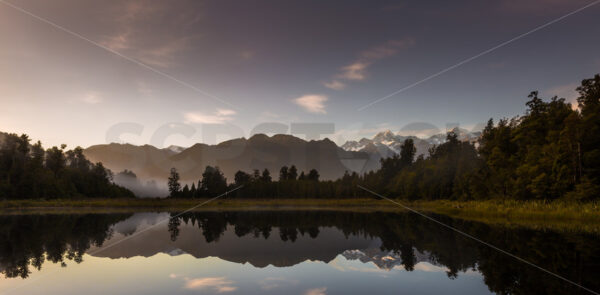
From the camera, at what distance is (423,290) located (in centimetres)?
1416

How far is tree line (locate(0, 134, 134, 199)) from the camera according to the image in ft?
376

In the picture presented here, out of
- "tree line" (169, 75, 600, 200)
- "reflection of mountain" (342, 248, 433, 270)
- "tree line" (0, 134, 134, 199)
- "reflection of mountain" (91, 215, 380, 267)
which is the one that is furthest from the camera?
"tree line" (0, 134, 134, 199)

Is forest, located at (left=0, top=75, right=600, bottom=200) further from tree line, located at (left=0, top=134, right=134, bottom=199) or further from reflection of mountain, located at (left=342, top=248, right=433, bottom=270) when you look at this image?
reflection of mountain, located at (left=342, top=248, right=433, bottom=270)

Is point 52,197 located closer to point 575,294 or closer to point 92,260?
point 92,260

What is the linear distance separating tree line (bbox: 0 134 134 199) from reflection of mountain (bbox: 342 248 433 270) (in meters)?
129

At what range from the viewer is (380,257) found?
2131 centimetres

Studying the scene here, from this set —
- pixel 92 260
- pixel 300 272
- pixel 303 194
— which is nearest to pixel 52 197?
pixel 303 194

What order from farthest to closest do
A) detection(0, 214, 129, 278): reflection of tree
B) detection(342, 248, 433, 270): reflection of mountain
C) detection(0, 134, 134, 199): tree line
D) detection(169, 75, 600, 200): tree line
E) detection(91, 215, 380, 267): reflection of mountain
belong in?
detection(0, 134, 134, 199): tree line
detection(169, 75, 600, 200): tree line
detection(91, 215, 380, 267): reflection of mountain
detection(342, 248, 433, 270): reflection of mountain
detection(0, 214, 129, 278): reflection of tree

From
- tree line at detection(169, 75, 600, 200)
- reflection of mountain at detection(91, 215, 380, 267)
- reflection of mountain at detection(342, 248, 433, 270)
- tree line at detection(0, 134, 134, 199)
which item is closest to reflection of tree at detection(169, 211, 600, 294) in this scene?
reflection of mountain at detection(342, 248, 433, 270)

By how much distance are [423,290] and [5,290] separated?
57.2 ft

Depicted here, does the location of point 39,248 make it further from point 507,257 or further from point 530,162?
point 530,162

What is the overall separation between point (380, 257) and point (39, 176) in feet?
442

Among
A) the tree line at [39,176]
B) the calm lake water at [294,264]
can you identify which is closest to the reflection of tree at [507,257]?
the calm lake water at [294,264]

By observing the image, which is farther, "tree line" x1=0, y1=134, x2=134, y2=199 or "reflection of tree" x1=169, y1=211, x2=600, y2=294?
"tree line" x1=0, y1=134, x2=134, y2=199
